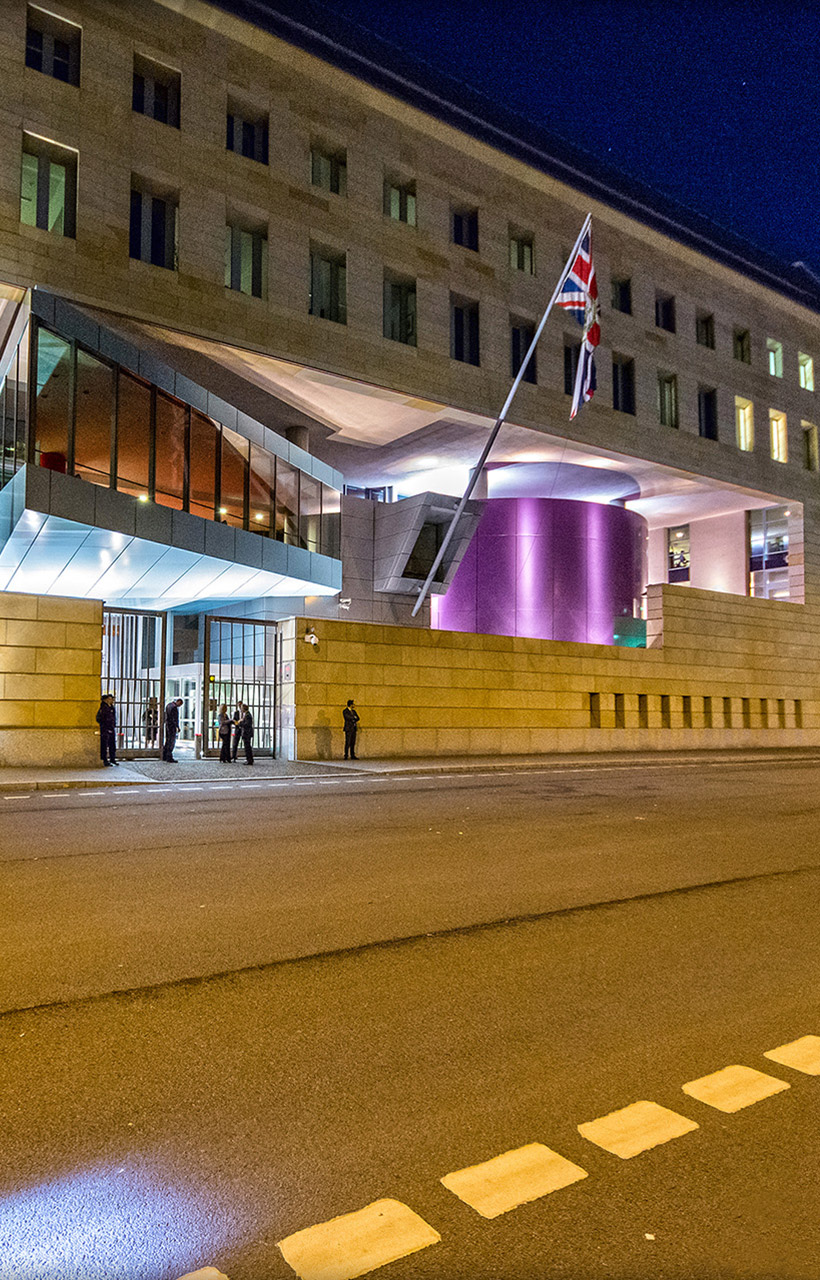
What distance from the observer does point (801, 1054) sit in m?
4.45

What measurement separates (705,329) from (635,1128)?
149 feet

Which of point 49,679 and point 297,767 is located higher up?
point 49,679

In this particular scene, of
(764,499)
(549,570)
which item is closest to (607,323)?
(549,570)

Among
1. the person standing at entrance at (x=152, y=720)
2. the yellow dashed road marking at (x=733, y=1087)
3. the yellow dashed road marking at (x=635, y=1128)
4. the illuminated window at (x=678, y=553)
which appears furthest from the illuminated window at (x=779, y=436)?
the yellow dashed road marking at (x=635, y=1128)

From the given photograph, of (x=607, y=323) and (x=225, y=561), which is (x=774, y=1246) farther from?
(x=607, y=323)

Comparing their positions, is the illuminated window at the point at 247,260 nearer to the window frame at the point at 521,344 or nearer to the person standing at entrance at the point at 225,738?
the window frame at the point at 521,344

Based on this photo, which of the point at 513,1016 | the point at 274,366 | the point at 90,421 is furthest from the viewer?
the point at 274,366

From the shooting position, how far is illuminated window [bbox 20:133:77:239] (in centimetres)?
2506

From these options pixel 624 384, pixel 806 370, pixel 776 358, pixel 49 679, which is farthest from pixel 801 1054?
pixel 806 370

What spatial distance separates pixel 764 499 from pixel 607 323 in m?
14.2

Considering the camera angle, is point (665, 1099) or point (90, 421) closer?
point (665, 1099)

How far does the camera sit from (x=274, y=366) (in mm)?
29531

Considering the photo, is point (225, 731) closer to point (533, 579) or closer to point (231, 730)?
point (231, 730)

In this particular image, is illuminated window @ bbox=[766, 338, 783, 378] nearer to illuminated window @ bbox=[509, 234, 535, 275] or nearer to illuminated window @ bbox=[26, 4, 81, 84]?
illuminated window @ bbox=[509, 234, 535, 275]
